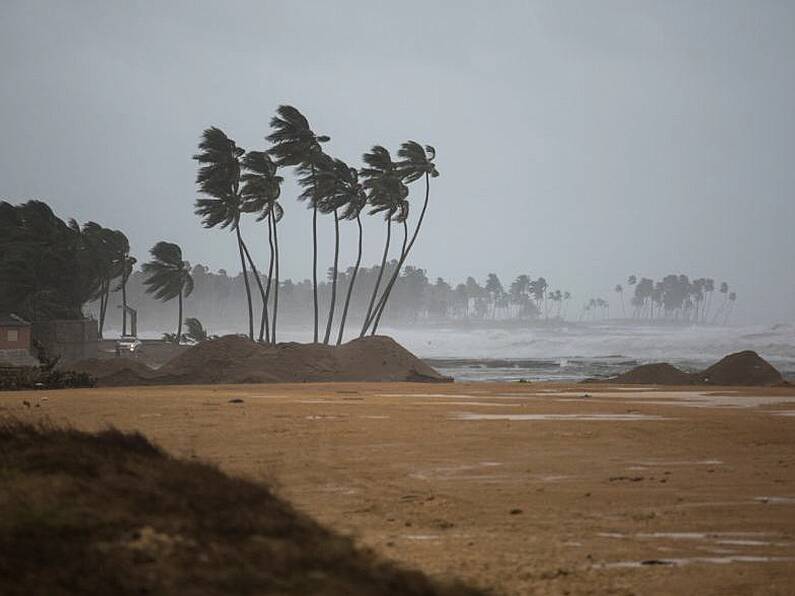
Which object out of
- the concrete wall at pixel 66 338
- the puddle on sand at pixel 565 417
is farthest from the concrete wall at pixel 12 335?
the puddle on sand at pixel 565 417

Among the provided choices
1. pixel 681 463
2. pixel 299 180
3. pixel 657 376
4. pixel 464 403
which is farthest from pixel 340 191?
pixel 681 463

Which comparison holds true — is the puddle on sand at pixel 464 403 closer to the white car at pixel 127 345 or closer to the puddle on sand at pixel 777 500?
the puddle on sand at pixel 777 500

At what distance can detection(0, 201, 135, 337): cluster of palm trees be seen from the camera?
69938mm

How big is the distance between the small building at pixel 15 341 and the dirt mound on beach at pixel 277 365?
9.08 metres

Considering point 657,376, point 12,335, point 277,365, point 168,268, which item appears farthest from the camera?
point 168,268

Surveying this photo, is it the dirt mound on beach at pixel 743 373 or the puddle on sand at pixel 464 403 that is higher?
the dirt mound on beach at pixel 743 373

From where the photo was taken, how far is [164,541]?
5484mm

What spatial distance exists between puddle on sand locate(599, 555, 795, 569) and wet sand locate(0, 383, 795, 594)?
0.02 metres

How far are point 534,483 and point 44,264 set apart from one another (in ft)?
224

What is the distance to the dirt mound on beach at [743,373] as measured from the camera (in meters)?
44.1

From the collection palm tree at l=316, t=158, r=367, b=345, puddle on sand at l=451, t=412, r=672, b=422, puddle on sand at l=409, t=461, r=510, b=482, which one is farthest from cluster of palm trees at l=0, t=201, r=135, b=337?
puddle on sand at l=409, t=461, r=510, b=482

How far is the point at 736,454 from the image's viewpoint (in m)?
14.5

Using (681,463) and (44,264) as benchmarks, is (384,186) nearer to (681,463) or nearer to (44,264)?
(44,264)

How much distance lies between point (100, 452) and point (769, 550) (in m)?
5.55
